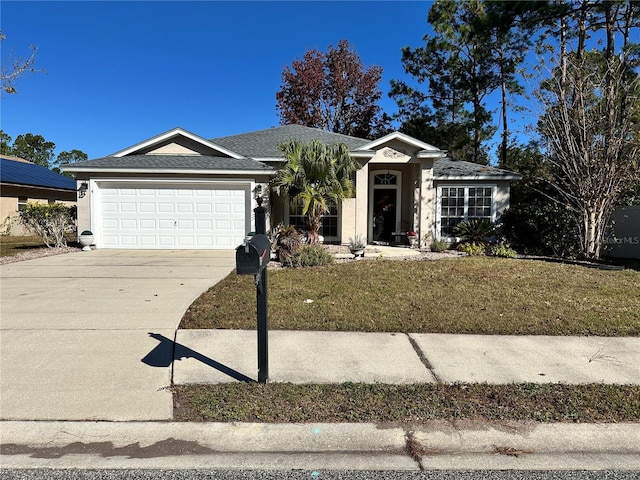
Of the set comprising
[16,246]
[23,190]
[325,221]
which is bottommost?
[16,246]

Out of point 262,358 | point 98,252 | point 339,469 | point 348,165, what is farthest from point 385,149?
point 339,469

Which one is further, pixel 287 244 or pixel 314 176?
pixel 314 176

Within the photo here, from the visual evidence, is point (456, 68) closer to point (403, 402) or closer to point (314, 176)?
point (314, 176)

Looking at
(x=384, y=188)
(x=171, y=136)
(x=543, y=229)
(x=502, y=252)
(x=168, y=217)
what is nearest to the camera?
(x=502, y=252)

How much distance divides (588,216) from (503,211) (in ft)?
11.5

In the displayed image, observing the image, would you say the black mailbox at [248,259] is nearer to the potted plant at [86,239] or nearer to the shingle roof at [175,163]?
the shingle roof at [175,163]

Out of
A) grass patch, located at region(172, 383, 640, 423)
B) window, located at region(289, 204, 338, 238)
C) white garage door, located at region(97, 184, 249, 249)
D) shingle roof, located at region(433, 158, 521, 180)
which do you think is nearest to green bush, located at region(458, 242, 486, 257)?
shingle roof, located at region(433, 158, 521, 180)

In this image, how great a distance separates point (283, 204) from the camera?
1480 centimetres

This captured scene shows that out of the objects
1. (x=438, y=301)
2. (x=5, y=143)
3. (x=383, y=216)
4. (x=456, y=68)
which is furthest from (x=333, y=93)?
(x=5, y=143)

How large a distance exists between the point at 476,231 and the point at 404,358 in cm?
1049

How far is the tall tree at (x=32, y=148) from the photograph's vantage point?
57250 millimetres

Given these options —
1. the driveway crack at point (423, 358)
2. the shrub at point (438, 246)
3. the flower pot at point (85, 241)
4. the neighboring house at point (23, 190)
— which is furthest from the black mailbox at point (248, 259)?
the neighboring house at point (23, 190)

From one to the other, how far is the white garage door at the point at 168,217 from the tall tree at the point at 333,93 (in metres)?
19.4

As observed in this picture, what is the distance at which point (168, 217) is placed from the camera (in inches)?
522
